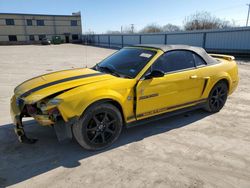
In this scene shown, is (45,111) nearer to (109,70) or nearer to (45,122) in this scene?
(45,122)

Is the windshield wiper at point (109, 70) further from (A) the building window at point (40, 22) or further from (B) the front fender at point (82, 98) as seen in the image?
(A) the building window at point (40, 22)

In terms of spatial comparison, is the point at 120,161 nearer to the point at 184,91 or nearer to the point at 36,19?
the point at 184,91

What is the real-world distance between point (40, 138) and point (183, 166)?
2.46 meters

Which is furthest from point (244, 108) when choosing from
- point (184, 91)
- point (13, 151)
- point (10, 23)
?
point (10, 23)

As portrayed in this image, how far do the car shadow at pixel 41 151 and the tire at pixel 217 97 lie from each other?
0.69 metres

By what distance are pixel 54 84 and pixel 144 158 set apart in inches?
70.9

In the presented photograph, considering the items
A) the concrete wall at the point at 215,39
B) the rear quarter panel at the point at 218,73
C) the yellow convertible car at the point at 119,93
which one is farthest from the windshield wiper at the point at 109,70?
the concrete wall at the point at 215,39

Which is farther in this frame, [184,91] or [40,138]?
[184,91]

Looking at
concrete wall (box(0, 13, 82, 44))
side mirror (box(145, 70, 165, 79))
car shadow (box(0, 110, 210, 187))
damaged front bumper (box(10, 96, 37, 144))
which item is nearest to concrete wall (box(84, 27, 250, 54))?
car shadow (box(0, 110, 210, 187))

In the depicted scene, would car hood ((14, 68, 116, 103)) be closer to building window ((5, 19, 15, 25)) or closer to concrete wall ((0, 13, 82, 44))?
concrete wall ((0, 13, 82, 44))

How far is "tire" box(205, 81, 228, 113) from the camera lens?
450 centimetres

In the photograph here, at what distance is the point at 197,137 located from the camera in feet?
11.9

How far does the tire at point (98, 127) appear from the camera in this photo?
115 inches

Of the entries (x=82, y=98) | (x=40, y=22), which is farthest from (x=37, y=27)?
(x=82, y=98)
